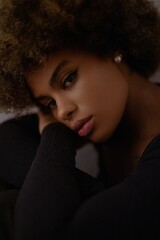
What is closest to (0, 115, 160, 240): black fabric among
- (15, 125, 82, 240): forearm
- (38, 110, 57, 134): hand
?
(15, 125, 82, 240): forearm

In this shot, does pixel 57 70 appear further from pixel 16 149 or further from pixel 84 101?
pixel 16 149

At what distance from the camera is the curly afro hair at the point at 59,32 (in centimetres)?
84

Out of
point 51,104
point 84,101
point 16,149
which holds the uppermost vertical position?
point 84,101

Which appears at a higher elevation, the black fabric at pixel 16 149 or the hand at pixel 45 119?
the hand at pixel 45 119

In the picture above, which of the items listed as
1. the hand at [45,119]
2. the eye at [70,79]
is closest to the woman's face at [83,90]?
the eye at [70,79]

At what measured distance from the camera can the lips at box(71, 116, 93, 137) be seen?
2.83 feet

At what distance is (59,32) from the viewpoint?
85 centimetres

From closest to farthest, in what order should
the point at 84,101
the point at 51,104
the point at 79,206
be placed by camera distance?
the point at 79,206
the point at 84,101
the point at 51,104

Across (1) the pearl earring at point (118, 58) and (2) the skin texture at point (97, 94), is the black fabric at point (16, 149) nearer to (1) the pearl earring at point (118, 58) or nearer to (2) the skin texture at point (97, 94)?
(2) the skin texture at point (97, 94)

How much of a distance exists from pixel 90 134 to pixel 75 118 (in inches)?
2.3

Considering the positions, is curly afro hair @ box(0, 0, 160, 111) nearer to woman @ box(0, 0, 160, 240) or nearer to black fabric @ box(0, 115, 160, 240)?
woman @ box(0, 0, 160, 240)

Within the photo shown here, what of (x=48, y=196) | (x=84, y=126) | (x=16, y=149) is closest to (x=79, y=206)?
(x=48, y=196)

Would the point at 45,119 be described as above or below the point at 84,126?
below

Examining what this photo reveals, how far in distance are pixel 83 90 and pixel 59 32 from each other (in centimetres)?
14
